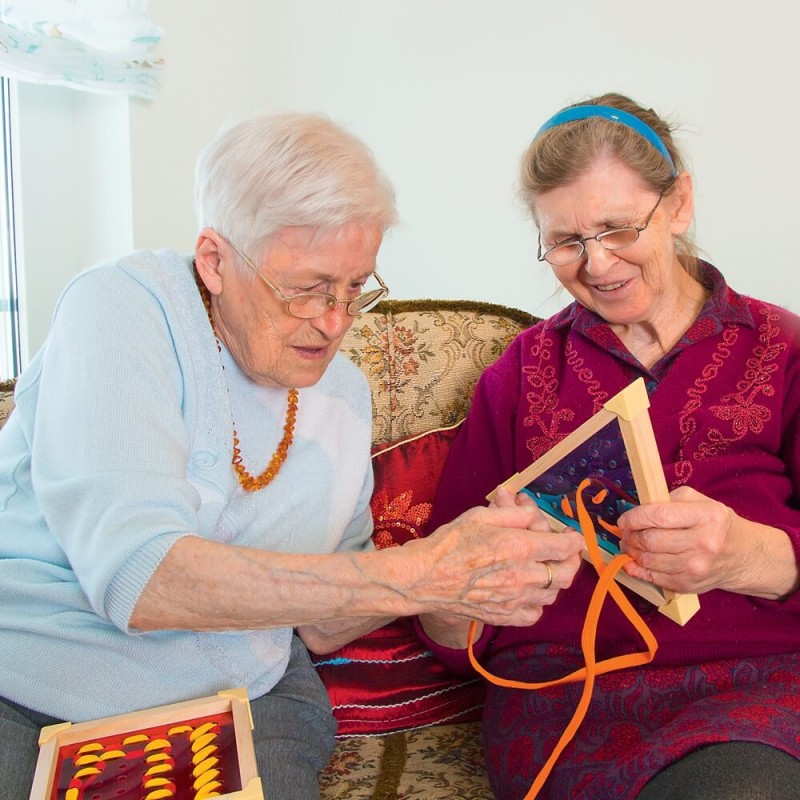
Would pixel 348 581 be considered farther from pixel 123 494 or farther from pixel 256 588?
pixel 123 494

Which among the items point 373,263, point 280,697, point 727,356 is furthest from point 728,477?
point 280,697

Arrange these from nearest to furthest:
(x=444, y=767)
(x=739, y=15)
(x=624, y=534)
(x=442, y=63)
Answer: (x=624, y=534), (x=444, y=767), (x=739, y=15), (x=442, y=63)

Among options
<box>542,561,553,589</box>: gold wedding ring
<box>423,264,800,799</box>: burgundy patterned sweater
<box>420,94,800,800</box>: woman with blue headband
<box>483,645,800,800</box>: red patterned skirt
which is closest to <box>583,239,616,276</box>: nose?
<box>420,94,800,800</box>: woman with blue headband

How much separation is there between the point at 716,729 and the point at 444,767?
1.78 feet

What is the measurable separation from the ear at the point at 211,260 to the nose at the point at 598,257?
1.89ft

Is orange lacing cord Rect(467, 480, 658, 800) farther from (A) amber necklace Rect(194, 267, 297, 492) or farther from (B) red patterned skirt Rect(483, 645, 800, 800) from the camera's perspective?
(A) amber necklace Rect(194, 267, 297, 492)

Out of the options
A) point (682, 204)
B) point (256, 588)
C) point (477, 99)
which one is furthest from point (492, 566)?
point (477, 99)

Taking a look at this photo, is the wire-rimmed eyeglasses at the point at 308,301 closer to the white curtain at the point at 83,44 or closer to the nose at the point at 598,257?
the nose at the point at 598,257

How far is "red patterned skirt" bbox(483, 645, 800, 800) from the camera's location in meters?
1.09

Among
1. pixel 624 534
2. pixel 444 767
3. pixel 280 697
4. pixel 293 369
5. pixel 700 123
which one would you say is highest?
pixel 700 123

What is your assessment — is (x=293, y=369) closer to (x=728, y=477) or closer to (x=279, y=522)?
(x=279, y=522)

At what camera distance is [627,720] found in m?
1.28

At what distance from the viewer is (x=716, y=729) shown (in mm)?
1083

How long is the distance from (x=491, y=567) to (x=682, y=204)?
2.48ft
